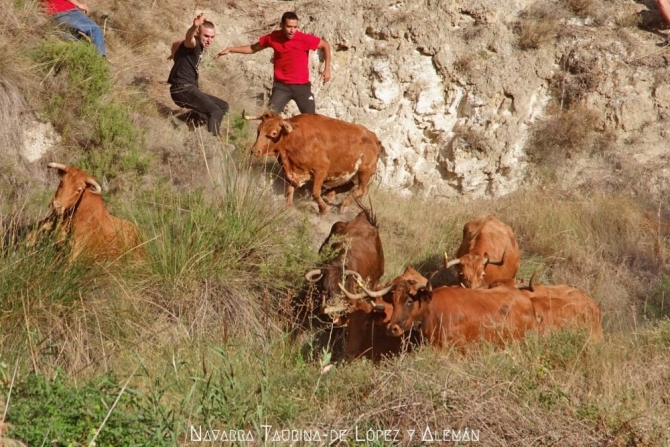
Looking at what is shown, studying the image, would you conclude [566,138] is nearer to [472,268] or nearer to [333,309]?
[472,268]

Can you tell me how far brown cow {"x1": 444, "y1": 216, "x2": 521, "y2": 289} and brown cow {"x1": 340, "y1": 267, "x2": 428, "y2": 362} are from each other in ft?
3.97

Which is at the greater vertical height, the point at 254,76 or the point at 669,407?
the point at 669,407

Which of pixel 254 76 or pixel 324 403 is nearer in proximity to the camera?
pixel 324 403

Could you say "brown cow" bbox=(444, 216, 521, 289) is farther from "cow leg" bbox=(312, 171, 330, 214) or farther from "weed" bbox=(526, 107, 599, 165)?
"weed" bbox=(526, 107, 599, 165)

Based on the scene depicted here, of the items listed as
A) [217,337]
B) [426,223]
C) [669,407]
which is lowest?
[426,223]

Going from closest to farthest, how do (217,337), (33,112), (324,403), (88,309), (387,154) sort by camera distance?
(324,403) < (88,309) < (217,337) < (33,112) < (387,154)

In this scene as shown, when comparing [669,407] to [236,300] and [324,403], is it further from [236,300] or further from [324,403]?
[236,300]

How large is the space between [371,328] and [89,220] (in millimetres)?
2959

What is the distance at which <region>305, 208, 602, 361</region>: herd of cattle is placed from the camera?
9.22 metres

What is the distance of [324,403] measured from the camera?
7.23m


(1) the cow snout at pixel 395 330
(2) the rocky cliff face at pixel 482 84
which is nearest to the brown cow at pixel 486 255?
(1) the cow snout at pixel 395 330

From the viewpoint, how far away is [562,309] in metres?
9.88

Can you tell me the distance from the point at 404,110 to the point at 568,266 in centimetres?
430

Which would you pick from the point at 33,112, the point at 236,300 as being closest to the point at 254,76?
the point at 33,112
